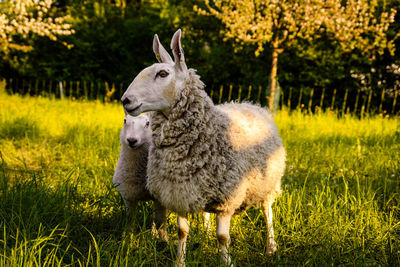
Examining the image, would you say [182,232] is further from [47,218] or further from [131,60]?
[131,60]

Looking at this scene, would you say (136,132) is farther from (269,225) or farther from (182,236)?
(269,225)

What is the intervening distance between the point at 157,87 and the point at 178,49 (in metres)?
0.30

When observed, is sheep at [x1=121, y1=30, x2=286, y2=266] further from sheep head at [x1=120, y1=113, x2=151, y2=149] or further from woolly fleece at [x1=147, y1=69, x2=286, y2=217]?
sheep head at [x1=120, y1=113, x2=151, y2=149]

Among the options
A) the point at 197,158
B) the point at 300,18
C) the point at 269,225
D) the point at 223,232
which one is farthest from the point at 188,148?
the point at 300,18

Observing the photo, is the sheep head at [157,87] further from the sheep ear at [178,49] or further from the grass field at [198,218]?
the grass field at [198,218]

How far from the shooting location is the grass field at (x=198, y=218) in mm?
2385

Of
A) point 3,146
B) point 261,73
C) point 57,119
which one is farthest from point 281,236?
point 261,73

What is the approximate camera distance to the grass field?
2385 mm

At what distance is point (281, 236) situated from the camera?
2938mm

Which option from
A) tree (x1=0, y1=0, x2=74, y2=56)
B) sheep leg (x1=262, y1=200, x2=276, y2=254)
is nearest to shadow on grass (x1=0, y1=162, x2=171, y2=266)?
sheep leg (x1=262, y1=200, x2=276, y2=254)

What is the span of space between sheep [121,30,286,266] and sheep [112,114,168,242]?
0.40 metres

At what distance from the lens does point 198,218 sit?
3.02 meters

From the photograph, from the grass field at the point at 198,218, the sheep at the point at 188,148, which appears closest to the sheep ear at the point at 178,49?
the sheep at the point at 188,148

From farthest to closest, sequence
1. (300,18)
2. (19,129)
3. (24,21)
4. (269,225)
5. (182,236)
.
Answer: (24,21) < (300,18) < (19,129) < (269,225) < (182,236)
